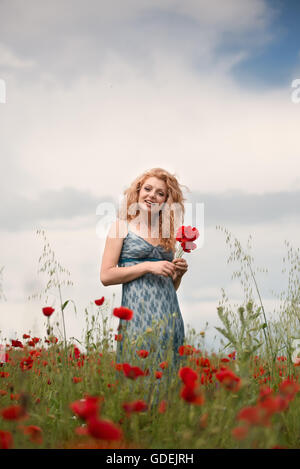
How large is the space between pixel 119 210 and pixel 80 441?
5.67ft

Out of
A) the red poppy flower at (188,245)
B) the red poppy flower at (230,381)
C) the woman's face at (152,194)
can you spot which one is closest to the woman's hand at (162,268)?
the red poppy flower at (188,245)

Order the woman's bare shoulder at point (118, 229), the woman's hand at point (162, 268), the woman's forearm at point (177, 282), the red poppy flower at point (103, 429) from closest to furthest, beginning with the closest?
the red poppy flower at point (103, 429) → the woman's hand at point (162, 268) → the woman's bare shoulder at point (118, 229) → the woman's forearm at point (177, 282)

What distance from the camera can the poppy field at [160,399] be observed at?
4.74 feet

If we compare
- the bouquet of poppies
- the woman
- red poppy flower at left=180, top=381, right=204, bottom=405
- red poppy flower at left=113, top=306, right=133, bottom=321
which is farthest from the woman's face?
red poppy flower at left=180, top=381, right=204, bottom=405

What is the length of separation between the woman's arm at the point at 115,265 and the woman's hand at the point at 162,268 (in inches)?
1.3

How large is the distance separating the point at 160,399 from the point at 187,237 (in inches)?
39.9

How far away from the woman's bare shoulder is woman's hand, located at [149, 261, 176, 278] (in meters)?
0.32

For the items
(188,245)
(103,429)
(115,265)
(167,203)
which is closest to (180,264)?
(188,245)

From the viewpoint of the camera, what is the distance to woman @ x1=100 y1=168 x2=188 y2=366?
300cm

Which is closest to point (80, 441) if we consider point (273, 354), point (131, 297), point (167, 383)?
point (167, 383)

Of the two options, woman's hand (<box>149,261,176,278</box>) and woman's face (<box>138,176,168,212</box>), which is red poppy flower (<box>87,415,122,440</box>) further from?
woman's face (<box>138,176,168,212</box>)

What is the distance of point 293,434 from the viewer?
2365 millimetres

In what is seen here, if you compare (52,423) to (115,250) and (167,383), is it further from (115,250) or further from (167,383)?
(115,250)

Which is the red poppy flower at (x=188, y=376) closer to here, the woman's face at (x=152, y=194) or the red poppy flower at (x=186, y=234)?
the red poppy flower at (x=186, y=234)
